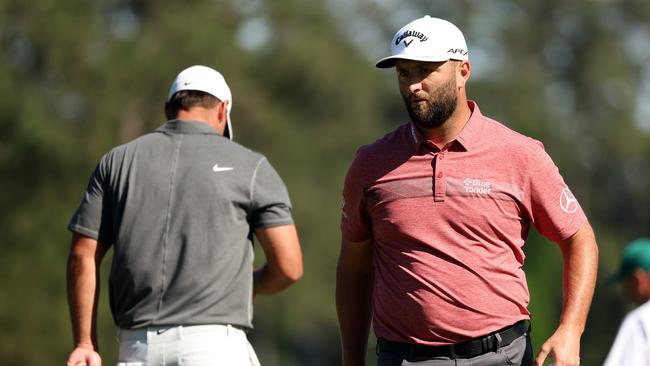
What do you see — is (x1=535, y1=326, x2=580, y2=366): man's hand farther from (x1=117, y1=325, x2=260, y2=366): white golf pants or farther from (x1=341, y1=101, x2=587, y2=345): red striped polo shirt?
(x1=117, y1=325, x2=260, y2=366): white golf pants

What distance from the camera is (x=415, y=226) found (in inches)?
245

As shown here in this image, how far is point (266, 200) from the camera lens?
6730 mm

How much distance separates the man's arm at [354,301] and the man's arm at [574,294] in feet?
3.14

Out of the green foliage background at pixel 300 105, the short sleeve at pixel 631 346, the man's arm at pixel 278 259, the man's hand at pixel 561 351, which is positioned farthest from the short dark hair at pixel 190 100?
the green foliage background at pixel 300 105

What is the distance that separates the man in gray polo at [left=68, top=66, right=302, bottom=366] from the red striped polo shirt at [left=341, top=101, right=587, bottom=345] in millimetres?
726

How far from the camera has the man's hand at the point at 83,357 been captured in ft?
21.7

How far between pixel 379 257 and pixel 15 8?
26.1m

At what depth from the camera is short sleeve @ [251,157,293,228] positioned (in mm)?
6727

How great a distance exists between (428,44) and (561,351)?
147 cm

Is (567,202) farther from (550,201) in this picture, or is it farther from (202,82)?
(202,82)

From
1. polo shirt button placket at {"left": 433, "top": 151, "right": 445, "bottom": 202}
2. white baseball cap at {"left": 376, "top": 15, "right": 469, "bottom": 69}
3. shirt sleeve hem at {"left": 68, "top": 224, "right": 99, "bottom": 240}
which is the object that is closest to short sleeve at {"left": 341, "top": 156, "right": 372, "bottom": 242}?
polo shirt button placket at {"left": 433, "top": 151, "right": 445, "bottom": 202}

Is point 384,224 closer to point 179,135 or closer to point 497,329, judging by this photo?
point 497,329

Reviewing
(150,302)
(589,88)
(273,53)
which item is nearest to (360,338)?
(150,302)

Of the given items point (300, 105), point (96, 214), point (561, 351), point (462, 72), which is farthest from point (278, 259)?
point (300, 105)
